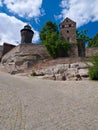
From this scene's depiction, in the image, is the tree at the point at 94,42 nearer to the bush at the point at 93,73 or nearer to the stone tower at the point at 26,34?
the stone tower at the point at 26,34

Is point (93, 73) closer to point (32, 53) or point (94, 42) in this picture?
point (32, 53)

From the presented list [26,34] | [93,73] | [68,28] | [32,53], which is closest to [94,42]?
[68,28]

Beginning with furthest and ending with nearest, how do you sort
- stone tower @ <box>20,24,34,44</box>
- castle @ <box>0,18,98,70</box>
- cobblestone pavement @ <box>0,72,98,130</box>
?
1. stone tower @ <box>20,24,34,44</box>
2. castle @ <box>0,18,98,70</box>
3. cobblestone pavement @ <box>0,72,98,130</box>

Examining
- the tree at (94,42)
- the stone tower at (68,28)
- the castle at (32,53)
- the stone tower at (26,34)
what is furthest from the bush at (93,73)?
the stone tower at (68,28)

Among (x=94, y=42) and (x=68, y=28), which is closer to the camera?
(x=94, y=42)

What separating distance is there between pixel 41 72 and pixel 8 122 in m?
16.3

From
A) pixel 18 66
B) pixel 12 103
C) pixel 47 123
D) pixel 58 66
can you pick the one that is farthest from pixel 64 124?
pixel 18 66

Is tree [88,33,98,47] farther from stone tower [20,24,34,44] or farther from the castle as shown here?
stone tower [20,24,34,44]

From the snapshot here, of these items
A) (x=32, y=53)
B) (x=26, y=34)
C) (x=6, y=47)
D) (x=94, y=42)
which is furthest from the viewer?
(x=26, y=34)

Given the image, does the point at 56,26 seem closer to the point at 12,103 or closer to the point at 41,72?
the point at 41,72

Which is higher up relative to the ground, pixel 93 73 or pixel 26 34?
pixel 26 34

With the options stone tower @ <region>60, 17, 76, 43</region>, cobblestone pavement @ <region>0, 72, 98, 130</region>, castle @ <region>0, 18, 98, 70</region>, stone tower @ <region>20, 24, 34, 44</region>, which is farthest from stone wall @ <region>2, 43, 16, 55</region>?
cobblestone pavement @ <region>0, 72, 98, 130</region>

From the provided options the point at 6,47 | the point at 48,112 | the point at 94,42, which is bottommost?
the point at 48,112

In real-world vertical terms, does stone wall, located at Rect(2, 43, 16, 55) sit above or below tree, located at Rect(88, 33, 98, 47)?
below
